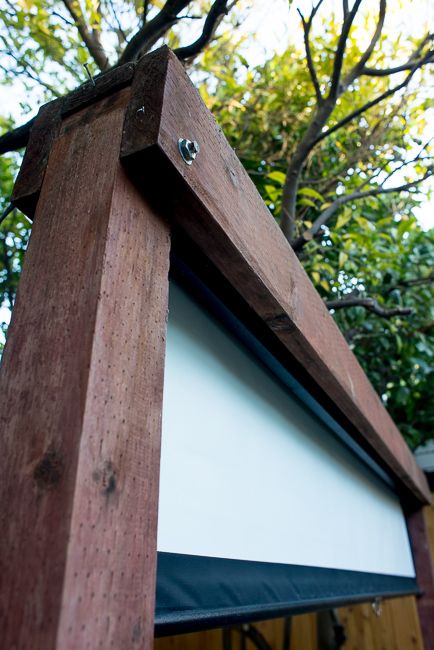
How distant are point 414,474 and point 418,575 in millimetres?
469

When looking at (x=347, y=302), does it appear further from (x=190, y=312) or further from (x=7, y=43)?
(x=7, y=43)

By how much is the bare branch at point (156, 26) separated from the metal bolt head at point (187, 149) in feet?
2.58

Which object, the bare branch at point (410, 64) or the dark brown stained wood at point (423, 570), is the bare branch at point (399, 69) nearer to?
the bare branch at point (410, 64)

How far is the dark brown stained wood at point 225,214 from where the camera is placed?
58 centimetres

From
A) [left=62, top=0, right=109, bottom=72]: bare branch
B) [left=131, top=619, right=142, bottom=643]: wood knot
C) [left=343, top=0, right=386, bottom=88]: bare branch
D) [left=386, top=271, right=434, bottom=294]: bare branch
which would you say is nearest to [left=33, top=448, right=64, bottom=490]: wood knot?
[left=131, top=619, right=142, bottom=643]: wood knot

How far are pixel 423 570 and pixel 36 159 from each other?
218 centimetres

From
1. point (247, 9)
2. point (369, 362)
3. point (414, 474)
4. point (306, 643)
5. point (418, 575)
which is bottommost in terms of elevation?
point (306, 643)

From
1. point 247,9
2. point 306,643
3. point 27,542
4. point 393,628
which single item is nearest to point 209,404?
point 27,542

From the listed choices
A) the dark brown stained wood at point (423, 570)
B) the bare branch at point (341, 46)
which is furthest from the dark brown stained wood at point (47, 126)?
the dark brown stained wood at point (423, 570)

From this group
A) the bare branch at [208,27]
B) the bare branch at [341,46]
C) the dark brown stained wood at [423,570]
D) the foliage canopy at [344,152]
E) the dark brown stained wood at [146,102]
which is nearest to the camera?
the dark brown stained wood at [146,102]

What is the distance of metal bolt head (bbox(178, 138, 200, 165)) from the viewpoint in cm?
59

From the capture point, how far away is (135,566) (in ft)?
1.44

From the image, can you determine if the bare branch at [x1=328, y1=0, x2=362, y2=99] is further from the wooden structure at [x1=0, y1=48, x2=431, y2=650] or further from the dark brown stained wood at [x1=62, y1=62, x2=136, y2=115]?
the dark brown stained wood at [x1=62, y1=62, x2=136, y2=115]

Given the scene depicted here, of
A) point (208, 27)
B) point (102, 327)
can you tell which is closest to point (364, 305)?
point (208, 27)
